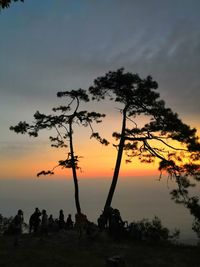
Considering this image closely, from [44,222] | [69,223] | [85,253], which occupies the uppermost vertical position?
[69,223]

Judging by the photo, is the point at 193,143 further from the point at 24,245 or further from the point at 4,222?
the point at 4,222

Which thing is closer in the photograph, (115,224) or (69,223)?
(115,224)

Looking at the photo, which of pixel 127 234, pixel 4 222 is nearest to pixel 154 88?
pixel 127 234

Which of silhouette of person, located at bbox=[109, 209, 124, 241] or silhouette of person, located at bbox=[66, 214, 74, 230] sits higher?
silhouette of person, located at bbox=[66, 214, 74, 230]

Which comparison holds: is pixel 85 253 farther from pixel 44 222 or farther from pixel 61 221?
pixel 61 221

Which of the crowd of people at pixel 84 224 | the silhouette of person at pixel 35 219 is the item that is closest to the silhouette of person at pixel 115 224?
the crowd of people at pixel 84 224

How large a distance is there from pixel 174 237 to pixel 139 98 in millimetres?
10784

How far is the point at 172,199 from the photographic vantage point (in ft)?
89.4

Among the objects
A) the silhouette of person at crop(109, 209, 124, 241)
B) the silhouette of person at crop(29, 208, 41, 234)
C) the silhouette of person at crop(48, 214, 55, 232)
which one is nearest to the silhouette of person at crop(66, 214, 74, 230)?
the silhouette of person at crop(48, 214, 55, 232)

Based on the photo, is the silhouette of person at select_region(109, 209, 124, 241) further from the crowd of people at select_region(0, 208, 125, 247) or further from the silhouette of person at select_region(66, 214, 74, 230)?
the silhouette of person at select_region(66, 214, 74, 230)

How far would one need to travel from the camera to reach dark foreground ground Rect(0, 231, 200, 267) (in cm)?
2006

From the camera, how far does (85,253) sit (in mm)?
22031

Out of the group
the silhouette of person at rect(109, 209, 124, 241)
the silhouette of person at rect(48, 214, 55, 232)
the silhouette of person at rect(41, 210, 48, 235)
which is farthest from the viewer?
the silhouette of person at rect(48, 214, 55, 232)

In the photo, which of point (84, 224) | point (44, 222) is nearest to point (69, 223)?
point (84, 224)
